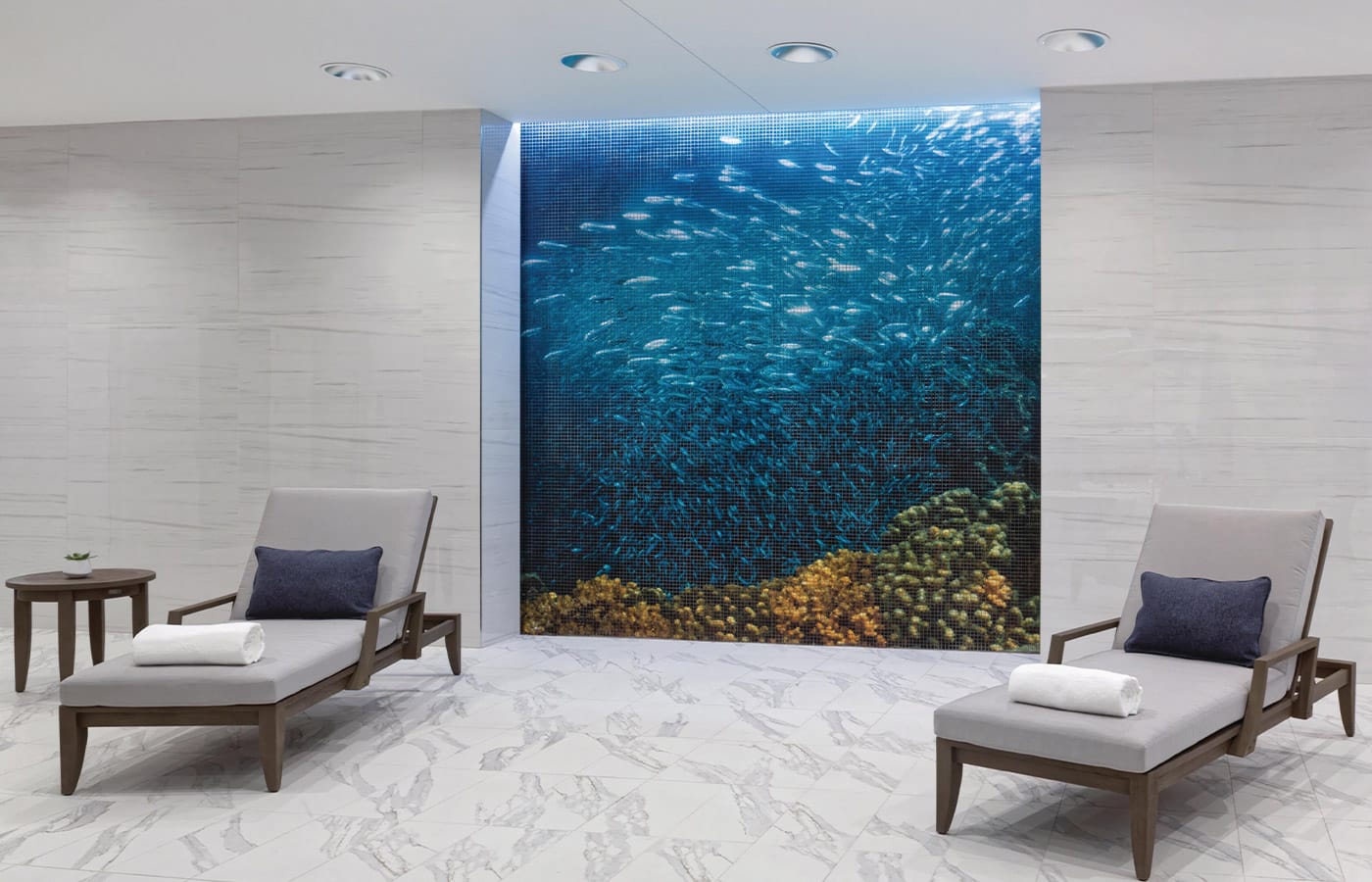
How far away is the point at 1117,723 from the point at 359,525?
355cm

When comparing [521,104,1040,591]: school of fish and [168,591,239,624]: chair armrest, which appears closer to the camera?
[168,591,239,624]: chair armrest

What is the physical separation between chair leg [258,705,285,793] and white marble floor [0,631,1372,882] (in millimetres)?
65

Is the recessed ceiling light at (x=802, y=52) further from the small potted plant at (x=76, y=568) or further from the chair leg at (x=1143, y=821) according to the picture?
the small potted plant at (x=76, y=568)

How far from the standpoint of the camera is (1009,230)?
686 centimetres

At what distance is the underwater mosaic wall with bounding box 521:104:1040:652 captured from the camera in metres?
6.87

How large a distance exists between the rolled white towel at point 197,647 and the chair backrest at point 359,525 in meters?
1.20

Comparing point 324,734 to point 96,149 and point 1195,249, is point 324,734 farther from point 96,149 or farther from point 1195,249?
point 1195,249

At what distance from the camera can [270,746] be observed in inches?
165

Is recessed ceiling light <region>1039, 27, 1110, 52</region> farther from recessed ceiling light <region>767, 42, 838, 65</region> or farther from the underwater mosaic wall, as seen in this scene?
the underwater mosaic wall

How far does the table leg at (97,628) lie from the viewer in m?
5.80

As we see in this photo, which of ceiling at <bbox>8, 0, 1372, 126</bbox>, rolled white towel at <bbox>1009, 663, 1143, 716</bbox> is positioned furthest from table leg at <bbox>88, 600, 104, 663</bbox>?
rolled white towel at <bbox>1009, 663, 1143, 716</bbox>

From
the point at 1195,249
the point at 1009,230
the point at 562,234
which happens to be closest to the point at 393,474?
the point at 562,234

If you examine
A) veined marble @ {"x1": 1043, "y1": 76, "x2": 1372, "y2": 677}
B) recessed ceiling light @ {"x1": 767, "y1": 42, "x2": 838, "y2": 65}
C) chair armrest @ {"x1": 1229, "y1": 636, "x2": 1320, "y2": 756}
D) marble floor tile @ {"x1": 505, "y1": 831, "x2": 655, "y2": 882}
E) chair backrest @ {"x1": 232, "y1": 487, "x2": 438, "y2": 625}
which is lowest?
marble floor tile @ {"x1": 505, "y1": 831, "x2": 655, "y2": 882}

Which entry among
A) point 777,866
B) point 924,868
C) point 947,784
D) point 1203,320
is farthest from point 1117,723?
point 1203,320
